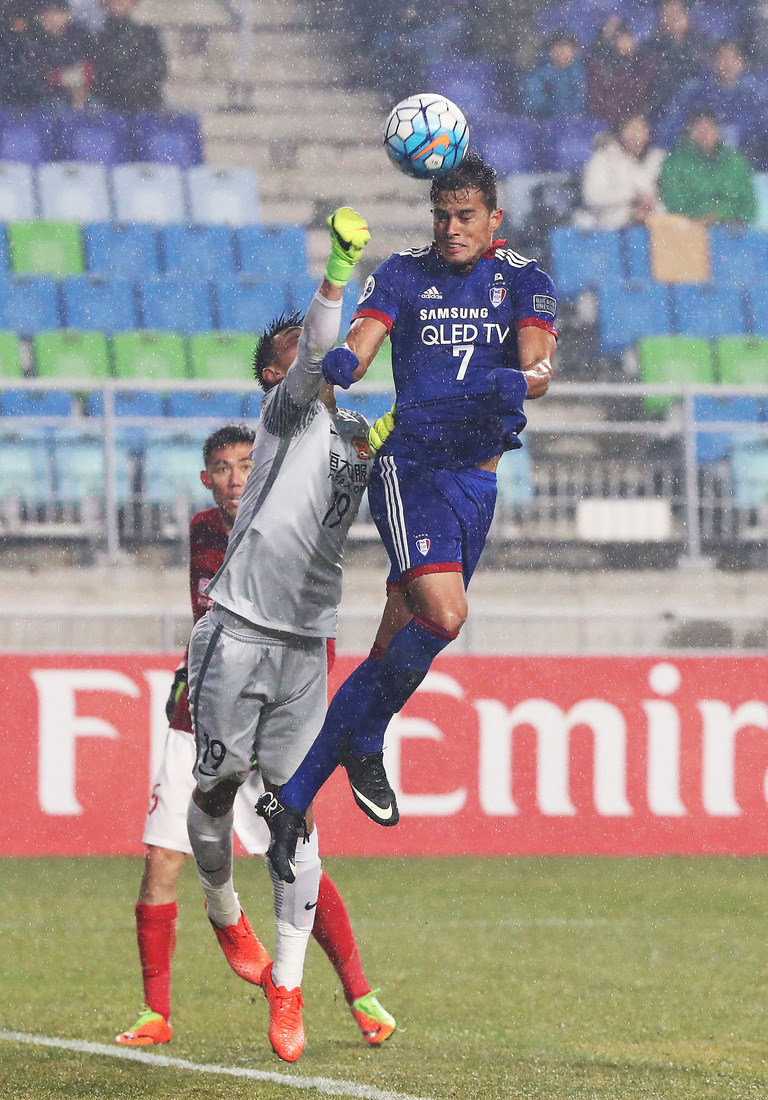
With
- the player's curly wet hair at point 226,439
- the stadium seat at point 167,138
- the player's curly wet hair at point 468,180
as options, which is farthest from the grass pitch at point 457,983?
the stadium seat at point 167,138

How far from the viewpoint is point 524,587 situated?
38.5ft

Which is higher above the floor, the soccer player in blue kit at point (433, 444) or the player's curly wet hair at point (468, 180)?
the player's curly wet hair at point (468, 180)

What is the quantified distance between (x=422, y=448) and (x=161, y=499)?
620 centimetres

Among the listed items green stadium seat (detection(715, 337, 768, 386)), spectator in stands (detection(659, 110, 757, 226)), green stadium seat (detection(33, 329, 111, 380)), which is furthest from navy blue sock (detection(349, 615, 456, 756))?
spectator in stands (detection(659, 110, 757, 226))

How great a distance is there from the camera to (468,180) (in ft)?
15.1

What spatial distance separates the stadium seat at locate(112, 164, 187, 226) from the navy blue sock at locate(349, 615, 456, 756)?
10.9 m

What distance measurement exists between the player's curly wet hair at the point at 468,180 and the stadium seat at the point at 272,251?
10.0m

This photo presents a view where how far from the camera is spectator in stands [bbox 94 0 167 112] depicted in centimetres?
1563

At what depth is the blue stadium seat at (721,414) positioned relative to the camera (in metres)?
11.3

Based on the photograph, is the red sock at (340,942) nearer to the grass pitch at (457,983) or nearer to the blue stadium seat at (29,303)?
the grass pitch at (457,983)

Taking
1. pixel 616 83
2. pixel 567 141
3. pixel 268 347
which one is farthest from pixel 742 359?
pixel 268 347

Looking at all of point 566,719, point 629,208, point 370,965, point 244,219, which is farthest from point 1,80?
point 370,965

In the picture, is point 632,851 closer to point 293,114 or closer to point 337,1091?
point 337,1091

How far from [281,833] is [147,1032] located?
3.89ft
